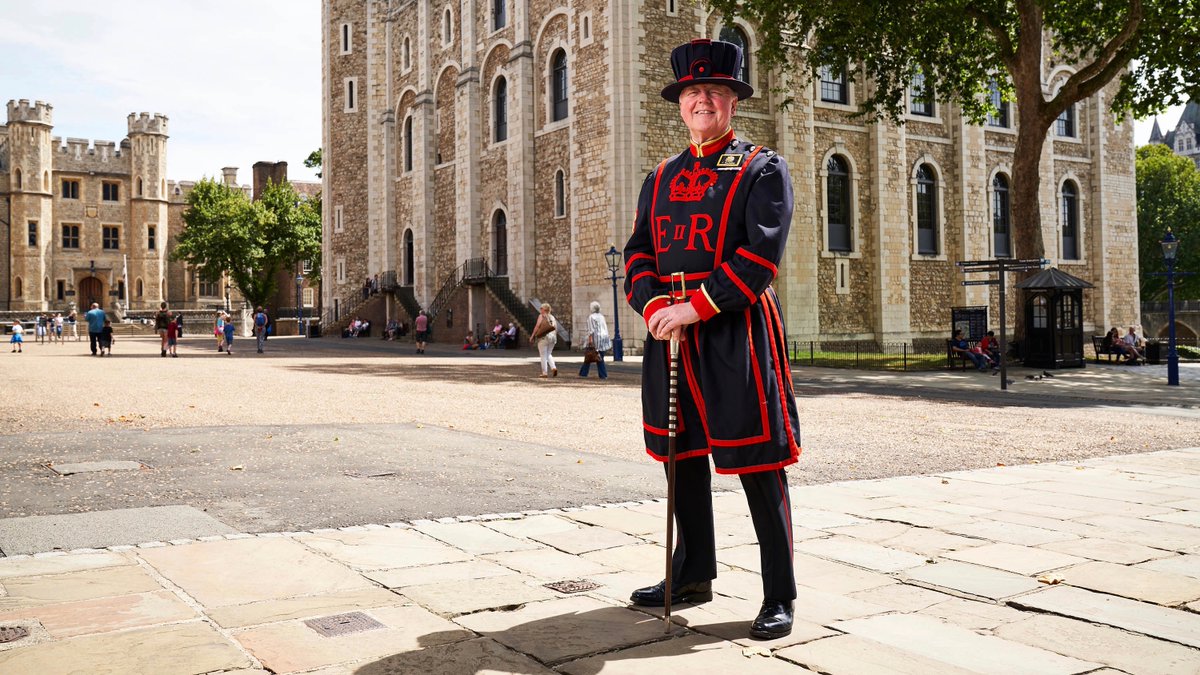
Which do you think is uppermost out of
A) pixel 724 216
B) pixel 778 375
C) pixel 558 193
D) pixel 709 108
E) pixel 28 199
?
pixel 28 199

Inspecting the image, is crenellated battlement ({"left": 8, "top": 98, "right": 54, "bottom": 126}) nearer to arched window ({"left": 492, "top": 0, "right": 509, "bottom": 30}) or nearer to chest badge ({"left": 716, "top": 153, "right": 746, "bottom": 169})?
arched window ({"left": 492, "top": 0, "right": 509, "bottom": 30})

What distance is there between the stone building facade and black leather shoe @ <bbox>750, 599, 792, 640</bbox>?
873 inches

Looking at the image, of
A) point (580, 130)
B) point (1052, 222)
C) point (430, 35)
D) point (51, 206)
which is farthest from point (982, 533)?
point (51, 206)

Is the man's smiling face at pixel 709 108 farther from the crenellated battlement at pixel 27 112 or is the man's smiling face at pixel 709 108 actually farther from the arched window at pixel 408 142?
the crenellated battlement at pixel 27 112

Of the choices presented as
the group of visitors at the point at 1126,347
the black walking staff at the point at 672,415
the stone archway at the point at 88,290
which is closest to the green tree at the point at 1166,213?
the group of visitors at the point at 1126,347

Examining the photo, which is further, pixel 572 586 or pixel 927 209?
pixel 927 209

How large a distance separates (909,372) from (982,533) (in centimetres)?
1803

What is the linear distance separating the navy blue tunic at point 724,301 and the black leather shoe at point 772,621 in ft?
1.65

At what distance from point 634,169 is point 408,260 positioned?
1744cm

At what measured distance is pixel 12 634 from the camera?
3367mm

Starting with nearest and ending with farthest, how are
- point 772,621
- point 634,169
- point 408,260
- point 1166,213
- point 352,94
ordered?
point 772,621 < point 634,169 < point 408,260 < point 352,94 < point 1166,213

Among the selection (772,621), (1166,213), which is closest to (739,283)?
(772,621)

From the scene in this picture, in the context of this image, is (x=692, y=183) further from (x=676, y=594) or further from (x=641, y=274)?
(x=676, y=594)

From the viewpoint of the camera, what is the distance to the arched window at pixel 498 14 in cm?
3519
